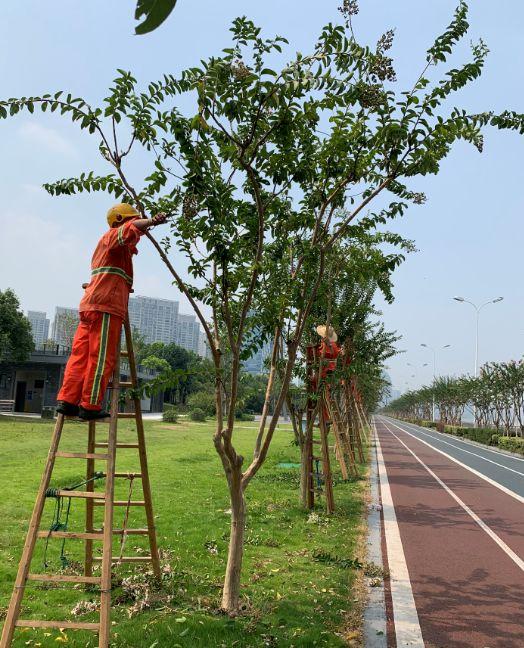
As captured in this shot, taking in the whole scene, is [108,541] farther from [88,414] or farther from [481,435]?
[481,435]

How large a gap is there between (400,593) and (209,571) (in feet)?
6.43

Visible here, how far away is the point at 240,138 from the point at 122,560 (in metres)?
3.78

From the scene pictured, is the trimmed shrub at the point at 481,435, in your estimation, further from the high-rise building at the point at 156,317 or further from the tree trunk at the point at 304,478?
the high-rise building at the point at 156,317

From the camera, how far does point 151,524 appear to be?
5.28m

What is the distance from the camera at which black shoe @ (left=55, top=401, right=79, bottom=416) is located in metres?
4.24

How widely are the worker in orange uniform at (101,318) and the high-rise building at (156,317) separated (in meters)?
111

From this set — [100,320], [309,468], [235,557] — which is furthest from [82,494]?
[309,468]

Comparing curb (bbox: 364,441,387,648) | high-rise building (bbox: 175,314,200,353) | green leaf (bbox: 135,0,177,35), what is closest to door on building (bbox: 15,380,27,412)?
curb (bbox: 364,441,387,648)

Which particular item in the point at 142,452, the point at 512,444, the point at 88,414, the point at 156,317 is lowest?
the point at 512,444

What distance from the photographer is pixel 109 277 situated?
4.39m

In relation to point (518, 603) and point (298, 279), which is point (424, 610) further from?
point (298, 279)

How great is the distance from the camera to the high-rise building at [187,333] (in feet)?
415

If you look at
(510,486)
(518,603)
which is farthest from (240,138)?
(510,486)

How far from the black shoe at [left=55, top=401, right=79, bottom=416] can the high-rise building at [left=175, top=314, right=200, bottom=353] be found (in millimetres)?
120252
